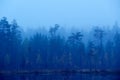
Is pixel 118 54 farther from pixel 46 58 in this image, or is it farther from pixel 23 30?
pixel 23 30

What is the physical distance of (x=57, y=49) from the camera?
23.5 feet

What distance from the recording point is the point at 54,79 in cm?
635

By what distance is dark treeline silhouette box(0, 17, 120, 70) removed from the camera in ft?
22.9

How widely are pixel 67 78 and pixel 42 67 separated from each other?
2.88ft

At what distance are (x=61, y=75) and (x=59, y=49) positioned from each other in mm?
665

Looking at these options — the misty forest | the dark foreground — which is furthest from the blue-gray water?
the misty forest

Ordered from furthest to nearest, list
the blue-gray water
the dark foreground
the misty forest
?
the misty forest < the dark foreground < the blue-gray water

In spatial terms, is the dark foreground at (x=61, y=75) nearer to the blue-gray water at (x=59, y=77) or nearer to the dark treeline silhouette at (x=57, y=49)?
the blue-gray water at (x=59, y=77)

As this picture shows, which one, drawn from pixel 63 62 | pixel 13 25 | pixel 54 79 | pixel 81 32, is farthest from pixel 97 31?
pixel 13 25

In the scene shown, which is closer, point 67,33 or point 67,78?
point 67,78

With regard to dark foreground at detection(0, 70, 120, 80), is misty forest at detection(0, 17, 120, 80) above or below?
above

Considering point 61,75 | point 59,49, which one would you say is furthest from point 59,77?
point 59,49

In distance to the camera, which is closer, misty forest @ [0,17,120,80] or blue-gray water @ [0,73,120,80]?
blue-gray water @ [0,73,120,80]

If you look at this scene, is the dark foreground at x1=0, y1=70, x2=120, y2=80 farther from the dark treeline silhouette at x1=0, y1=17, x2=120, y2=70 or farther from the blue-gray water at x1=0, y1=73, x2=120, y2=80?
the dark treeline silhouette at x1=0, y1=17, x2=120, y2=70
